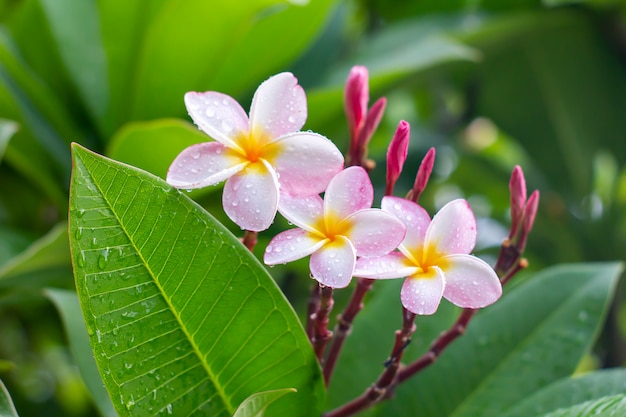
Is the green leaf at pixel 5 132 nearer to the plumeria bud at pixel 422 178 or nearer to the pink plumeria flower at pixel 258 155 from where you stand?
the pink plumeria flower at pixel 258 155

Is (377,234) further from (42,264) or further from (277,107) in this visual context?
(42,264)

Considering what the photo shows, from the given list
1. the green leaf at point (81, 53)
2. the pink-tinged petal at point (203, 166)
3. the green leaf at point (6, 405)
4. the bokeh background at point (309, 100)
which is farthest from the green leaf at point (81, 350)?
the green leaf at point (81, 53)

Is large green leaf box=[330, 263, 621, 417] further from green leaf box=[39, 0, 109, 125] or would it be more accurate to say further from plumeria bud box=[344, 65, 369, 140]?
green leaf box=[39, 0, 109, 125]

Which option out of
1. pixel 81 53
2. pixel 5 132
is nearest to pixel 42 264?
pixel 5 132

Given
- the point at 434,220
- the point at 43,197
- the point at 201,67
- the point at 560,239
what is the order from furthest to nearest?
the point at 560,239, the point at 43,197, the point at 201,67, the point at 434,220

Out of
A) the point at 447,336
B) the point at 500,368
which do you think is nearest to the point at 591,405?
the point at 447,336

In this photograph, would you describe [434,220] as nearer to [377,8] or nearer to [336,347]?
[336,347]

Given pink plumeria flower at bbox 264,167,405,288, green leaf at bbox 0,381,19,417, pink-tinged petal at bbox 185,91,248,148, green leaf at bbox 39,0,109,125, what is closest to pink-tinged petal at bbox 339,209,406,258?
pink plumeria flower at bbox 264,167,405,288
